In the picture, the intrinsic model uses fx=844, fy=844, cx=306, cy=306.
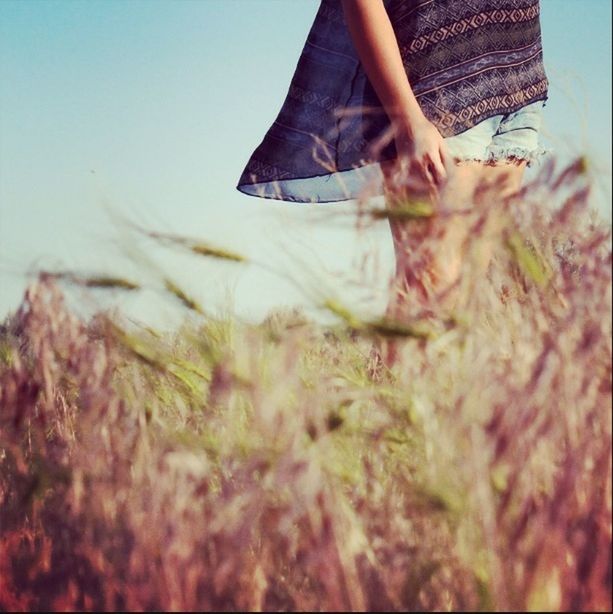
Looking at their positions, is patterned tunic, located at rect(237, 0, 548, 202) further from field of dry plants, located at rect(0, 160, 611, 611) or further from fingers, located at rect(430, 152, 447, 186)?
field of dry plants, located at rect(0, 160, 611, 611)

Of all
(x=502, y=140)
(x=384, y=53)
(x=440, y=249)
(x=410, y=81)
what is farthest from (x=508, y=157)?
(x=440, y=249)

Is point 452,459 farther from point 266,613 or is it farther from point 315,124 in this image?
point 315,124

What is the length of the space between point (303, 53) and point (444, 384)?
41.4 inches

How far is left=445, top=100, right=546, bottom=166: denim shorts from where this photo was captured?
1536 mm

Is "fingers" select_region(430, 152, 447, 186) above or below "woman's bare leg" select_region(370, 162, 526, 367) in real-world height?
above

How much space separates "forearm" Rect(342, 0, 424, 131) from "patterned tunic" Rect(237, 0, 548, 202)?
73mm

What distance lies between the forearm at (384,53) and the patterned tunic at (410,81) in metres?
0.07

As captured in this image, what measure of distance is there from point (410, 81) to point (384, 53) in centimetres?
16

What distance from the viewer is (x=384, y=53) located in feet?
4.65

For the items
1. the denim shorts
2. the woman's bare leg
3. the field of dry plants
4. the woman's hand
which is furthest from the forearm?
the field of dry plants

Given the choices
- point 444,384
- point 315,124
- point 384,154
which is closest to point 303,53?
point 315,124

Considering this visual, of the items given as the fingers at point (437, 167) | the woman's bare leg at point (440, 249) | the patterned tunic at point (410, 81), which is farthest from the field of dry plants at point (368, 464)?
the patterned tunic at point (410, 81)

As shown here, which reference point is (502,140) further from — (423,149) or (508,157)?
(423,149)

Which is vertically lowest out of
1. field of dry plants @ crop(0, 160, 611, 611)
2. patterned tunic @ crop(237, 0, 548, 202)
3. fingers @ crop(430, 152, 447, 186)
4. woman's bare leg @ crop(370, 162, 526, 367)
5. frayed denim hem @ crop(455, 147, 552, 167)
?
field of dry plants @ crop(0, 160, 611, 611)
